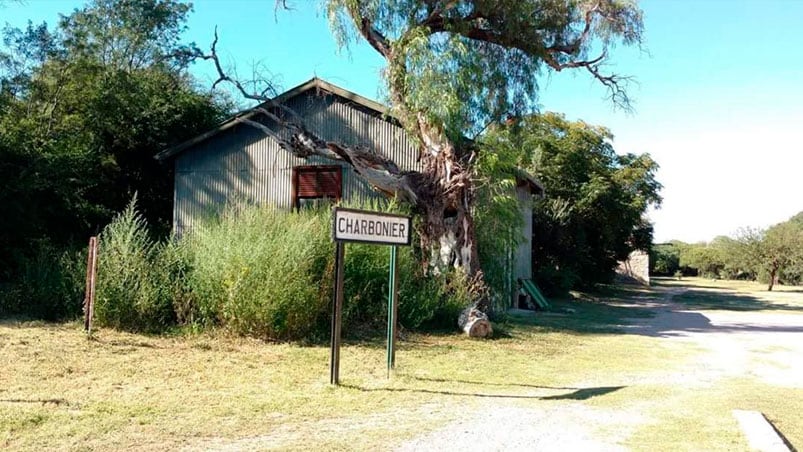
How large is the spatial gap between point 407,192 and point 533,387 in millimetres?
6842

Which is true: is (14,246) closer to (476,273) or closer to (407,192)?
(407,192)

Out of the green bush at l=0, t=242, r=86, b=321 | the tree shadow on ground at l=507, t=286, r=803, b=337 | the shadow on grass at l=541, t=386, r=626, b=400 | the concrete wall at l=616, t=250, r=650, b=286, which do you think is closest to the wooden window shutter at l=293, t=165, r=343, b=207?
the tree shadow on ground at l=507, t=286, r=803, b=337

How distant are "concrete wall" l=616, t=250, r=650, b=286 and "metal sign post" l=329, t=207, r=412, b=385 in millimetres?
36617

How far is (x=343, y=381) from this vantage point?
7355 millimetres

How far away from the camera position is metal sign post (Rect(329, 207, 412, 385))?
23.0ft

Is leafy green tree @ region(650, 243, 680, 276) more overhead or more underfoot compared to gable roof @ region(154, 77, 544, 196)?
more underfoot

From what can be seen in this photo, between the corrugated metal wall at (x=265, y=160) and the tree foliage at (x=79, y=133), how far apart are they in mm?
2589

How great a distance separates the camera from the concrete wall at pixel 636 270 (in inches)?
1644

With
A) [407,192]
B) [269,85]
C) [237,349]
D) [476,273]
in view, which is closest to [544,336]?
[476,273]

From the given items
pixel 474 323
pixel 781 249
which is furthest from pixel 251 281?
pixel 781 249

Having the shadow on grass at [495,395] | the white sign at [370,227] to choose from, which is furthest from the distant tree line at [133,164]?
the shadow on grass at [495,395]

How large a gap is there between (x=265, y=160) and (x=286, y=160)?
63cm

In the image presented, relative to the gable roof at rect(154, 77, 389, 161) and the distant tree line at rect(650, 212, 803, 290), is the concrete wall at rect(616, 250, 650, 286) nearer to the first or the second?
the distant tree line at rect(650, 212, 803, 290)

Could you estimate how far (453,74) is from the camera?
12.8 meters
